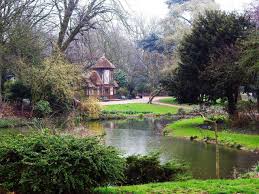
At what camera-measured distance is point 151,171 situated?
11594 mm

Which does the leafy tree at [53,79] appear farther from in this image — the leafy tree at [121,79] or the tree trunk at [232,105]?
the leafy tree at [121,79]

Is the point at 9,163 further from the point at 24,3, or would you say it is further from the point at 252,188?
the point at 24,3

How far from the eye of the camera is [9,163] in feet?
29.0

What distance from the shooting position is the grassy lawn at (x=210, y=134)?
23.4 m

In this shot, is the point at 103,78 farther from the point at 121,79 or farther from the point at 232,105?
the point at 232,105

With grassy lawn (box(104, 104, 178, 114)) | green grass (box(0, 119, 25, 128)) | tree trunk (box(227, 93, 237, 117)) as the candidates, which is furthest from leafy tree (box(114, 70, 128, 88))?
tree trunk (box(227, 93, 237, 117))

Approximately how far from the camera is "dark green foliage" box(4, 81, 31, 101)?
1465 inches

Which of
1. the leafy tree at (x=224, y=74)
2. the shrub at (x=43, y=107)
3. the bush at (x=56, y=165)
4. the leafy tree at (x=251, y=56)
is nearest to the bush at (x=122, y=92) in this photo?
the shrub at (x=43, y=107)

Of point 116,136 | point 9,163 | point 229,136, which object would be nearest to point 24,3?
point 116,136

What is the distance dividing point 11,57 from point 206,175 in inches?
829

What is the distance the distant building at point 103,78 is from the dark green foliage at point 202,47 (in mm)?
31209

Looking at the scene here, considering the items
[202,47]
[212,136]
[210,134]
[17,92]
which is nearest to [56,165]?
[212,136]

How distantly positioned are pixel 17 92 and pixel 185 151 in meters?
20.2

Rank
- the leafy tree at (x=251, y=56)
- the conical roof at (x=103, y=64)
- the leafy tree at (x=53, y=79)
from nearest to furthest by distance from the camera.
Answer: the leafy tree at (x=251, y=56), the leafy tree at (x=53, y=79), the conical roof at (x=103, y=64)
